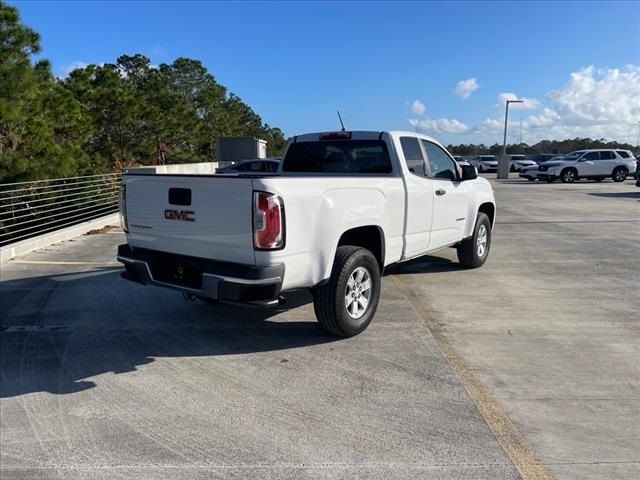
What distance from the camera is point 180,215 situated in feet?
14.3

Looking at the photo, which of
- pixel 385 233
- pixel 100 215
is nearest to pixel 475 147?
pixel 100 215

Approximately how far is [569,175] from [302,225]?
1164 inches

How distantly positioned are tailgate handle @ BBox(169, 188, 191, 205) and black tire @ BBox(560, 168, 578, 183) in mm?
29567

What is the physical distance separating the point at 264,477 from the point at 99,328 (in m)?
3.05

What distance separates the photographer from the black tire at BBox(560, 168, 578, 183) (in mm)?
29578

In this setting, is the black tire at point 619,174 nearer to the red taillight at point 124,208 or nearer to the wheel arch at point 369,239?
the wheel arch at point 369,239

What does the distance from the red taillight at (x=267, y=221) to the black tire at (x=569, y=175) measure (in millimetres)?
29570

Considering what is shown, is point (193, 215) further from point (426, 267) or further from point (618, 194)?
point (618, 194)

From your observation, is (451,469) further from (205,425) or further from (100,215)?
(100,215)

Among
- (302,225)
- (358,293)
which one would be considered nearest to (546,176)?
(358,293)

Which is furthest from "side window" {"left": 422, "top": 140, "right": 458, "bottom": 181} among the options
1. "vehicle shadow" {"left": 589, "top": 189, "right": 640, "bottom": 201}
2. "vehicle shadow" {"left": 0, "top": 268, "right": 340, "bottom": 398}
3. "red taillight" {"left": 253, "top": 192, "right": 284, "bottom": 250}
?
"vehicle shadow" {"left": 589, "top": 189, "right": 640, "bottom": 201}

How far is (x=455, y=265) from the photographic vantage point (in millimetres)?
8039

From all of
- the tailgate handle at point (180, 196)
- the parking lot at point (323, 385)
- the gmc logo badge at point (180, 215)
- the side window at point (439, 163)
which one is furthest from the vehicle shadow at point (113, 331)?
the side window at point (439, 163)

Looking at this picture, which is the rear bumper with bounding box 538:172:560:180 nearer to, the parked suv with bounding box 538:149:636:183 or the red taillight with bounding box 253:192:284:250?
the parked suv with bounding box 538:149:636:183
